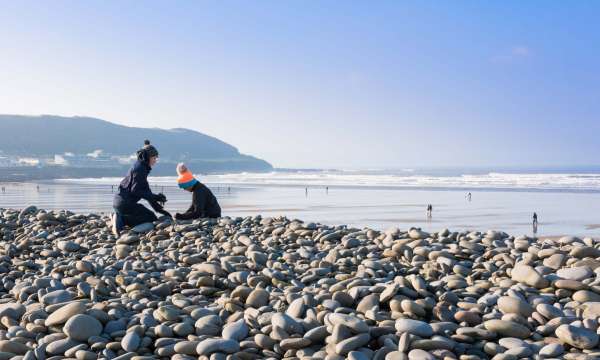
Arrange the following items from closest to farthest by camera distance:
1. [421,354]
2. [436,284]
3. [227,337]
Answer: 1. [421,354]
2. [227,337]
3. [436,284]

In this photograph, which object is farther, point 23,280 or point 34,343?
point 23,280

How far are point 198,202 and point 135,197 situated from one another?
1211mm

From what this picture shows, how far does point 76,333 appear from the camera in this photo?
15.9 feet

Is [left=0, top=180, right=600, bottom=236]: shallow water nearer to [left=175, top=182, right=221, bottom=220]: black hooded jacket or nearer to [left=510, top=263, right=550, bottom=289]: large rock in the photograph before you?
[left=175, top=182, right=221, bottom=220]: black hooded jacket

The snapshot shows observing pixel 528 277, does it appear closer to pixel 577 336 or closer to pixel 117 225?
pixel 577 336

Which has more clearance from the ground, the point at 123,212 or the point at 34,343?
the point at 123,212

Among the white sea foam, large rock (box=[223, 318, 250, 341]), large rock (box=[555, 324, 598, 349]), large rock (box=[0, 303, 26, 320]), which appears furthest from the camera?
the white sea foam

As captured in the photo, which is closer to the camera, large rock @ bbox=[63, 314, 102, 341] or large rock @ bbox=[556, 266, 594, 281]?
large rock @ bbox=[63, 314, 102, 341]

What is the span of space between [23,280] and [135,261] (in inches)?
56.6

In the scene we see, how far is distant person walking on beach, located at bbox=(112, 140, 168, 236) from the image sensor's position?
1049 centimetres

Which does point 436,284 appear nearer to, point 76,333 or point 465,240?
point 465,240

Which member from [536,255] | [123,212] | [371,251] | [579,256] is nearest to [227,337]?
[371,251]

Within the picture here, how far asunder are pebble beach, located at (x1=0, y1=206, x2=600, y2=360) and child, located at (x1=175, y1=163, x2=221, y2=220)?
7.42 feet

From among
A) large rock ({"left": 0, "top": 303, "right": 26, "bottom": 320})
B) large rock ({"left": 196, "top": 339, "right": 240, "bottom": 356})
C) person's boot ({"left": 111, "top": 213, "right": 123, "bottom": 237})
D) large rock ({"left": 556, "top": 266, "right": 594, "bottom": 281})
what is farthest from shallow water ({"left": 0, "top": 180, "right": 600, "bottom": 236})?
large rock ({"left": 196, "top": 339, "right": 240, "bottom": 356})
